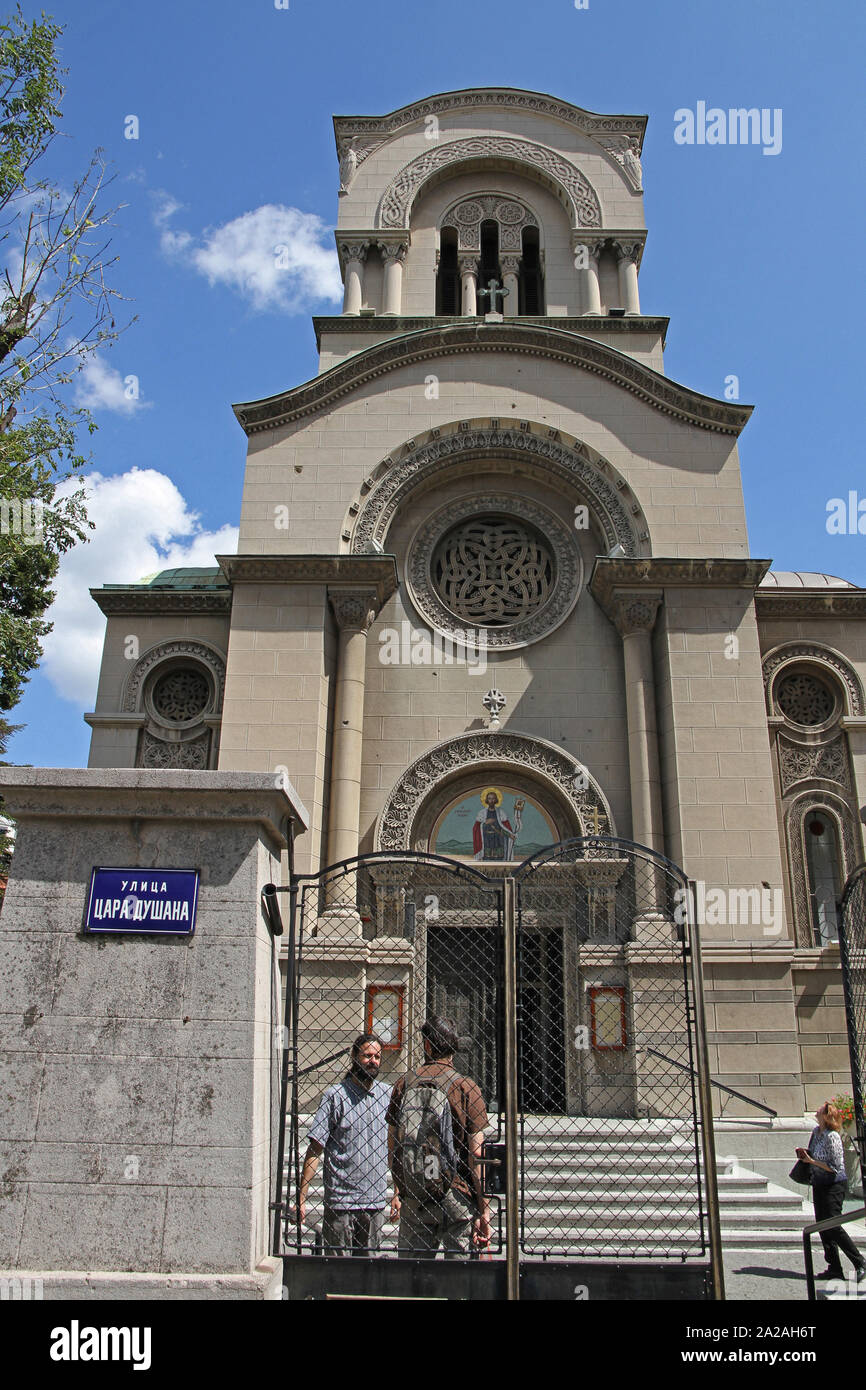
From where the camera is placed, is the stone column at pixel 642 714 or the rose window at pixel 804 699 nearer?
the stone column at pixel 642 714

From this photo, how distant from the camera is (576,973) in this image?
14844mm

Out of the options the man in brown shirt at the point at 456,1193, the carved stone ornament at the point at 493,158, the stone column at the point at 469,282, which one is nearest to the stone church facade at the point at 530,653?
the stone column at the point at 469,282

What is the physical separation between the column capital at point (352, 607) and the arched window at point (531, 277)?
9372 mm

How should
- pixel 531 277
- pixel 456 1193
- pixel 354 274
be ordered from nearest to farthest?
pixel 456 1193, pixel 354 274, pixel 531 277

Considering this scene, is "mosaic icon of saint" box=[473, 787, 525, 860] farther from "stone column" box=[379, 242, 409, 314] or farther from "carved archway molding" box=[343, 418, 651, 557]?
"stone column" box=[379, 242, 409, 314]

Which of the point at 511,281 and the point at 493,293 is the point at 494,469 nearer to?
→ the point at 493,293

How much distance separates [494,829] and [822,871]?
5725 millimetres

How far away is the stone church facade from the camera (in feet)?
49.8

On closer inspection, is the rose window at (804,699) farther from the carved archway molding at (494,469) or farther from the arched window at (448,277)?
the arched window at (448,277)

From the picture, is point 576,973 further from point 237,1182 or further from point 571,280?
point 571,280

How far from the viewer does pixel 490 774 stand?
16266mm

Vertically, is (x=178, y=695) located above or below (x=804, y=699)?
above

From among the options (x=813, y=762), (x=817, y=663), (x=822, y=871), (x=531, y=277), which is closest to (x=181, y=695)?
(x=813, y=762)

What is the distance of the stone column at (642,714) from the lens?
50.5ft
